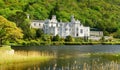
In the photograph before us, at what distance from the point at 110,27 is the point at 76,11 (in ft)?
93.4

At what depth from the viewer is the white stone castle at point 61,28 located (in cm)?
13062

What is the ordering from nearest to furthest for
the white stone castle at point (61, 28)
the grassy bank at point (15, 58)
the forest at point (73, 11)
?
the grassy bank at point (15, 58), the white stone castle at point (61, 28), the forest at point (73, 11)

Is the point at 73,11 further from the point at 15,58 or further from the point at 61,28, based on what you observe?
the point at 15,58

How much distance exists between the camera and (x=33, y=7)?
172 metres

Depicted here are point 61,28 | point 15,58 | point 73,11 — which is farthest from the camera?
point 73,11

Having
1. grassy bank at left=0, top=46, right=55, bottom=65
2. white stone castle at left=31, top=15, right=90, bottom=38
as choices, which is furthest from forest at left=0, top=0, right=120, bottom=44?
grassy bank at left=0, top=46, right=55, bottom=65

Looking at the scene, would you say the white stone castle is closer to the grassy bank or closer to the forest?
the forest

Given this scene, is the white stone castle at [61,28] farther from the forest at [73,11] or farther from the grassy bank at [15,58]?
the grassy bank at [15,58]

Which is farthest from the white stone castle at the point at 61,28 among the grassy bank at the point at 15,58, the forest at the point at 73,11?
the grassy bank at the point at 15,58

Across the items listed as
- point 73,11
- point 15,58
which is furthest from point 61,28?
point 15,58

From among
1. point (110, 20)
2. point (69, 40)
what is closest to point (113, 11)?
point (110, 20)

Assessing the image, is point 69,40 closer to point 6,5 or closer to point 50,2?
point 6,5

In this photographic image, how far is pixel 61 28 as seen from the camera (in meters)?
134

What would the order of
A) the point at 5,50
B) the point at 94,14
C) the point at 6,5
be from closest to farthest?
1. the point at 5,50
2. the point at 6,5
3. the point at 94,14
